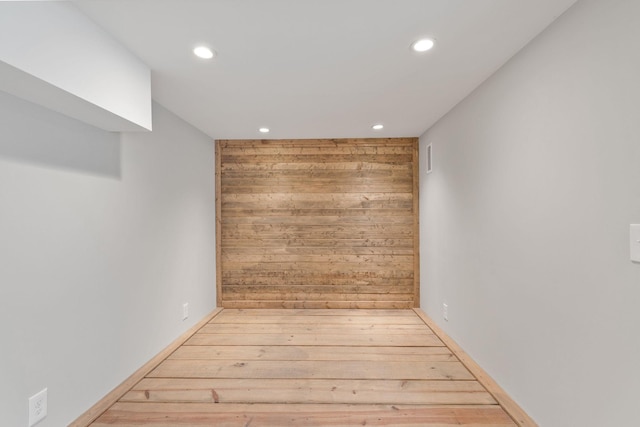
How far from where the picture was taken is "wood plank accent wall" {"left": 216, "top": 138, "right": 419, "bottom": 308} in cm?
378

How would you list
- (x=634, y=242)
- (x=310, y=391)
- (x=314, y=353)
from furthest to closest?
1. (x=314, y=353)
2. (x=310, y=391)
3. (x=634, y=242)

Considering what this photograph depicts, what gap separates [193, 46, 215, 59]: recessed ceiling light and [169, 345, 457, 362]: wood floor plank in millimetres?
2314

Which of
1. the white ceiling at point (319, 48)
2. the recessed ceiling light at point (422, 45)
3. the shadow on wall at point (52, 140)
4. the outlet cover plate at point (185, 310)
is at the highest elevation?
the white ceiling at point (319, 48)

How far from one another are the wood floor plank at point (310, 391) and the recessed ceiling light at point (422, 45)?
2235 millimetres

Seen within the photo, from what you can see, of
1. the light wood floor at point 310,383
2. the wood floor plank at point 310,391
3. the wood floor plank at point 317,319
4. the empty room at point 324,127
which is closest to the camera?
the empty room at point 324,127

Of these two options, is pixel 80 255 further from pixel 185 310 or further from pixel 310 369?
pixel 310 369

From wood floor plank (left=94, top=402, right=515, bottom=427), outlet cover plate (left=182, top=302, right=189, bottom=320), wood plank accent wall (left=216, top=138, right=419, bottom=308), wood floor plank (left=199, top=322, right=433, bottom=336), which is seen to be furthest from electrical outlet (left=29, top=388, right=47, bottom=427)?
wood plank accent wall (left=216, top=138, right=419, bottom=308)

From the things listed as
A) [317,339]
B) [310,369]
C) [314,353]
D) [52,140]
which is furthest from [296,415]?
[52,140]

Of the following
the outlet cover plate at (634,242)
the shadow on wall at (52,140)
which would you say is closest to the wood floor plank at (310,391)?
the outlet cover plate at (634,242)

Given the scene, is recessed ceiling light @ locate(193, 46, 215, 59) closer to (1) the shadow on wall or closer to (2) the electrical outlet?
(1) the shadow on wall

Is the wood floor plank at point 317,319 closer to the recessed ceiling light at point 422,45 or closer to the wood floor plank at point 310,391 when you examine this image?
the wood floor plank at point 310,391

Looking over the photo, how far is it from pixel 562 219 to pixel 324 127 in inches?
94.2

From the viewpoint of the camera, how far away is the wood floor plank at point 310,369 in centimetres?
220

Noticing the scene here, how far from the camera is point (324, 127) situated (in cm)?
329
